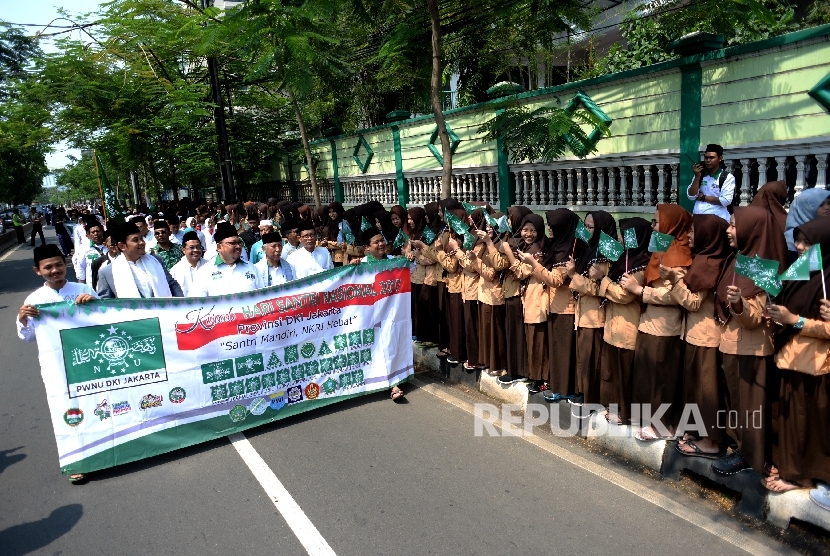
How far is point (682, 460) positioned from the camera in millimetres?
3771

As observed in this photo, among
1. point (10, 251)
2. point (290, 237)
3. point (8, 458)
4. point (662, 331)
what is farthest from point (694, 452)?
point (10, 251)

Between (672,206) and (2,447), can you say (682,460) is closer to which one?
(672,206)

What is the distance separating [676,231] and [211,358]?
140 inches

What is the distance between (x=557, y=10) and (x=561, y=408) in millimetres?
5203

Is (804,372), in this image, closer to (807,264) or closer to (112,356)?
(807,264)

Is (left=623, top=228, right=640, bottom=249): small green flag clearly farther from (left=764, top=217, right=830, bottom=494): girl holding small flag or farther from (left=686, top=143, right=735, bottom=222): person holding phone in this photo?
(left=686, top=143, right=735, bottom=222): person holding phone

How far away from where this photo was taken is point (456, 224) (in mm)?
5520

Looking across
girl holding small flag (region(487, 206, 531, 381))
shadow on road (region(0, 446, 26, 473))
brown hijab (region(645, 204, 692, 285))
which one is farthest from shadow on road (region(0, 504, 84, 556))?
brown hijab (region(645, 204, 692, 285))

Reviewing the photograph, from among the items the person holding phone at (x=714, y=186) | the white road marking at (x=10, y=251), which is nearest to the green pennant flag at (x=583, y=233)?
the person holding phone at (x=714, y=186)

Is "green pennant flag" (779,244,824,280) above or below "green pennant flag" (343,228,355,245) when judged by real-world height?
above

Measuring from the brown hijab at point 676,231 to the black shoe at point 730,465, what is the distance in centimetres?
121

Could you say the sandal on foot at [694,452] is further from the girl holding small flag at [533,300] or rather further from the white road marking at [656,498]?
the girl holding small flag at [533,300]

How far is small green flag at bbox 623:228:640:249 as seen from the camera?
155 inches

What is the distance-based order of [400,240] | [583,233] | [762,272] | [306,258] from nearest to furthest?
[762,272], [583,233], [306,258], [400,240]
